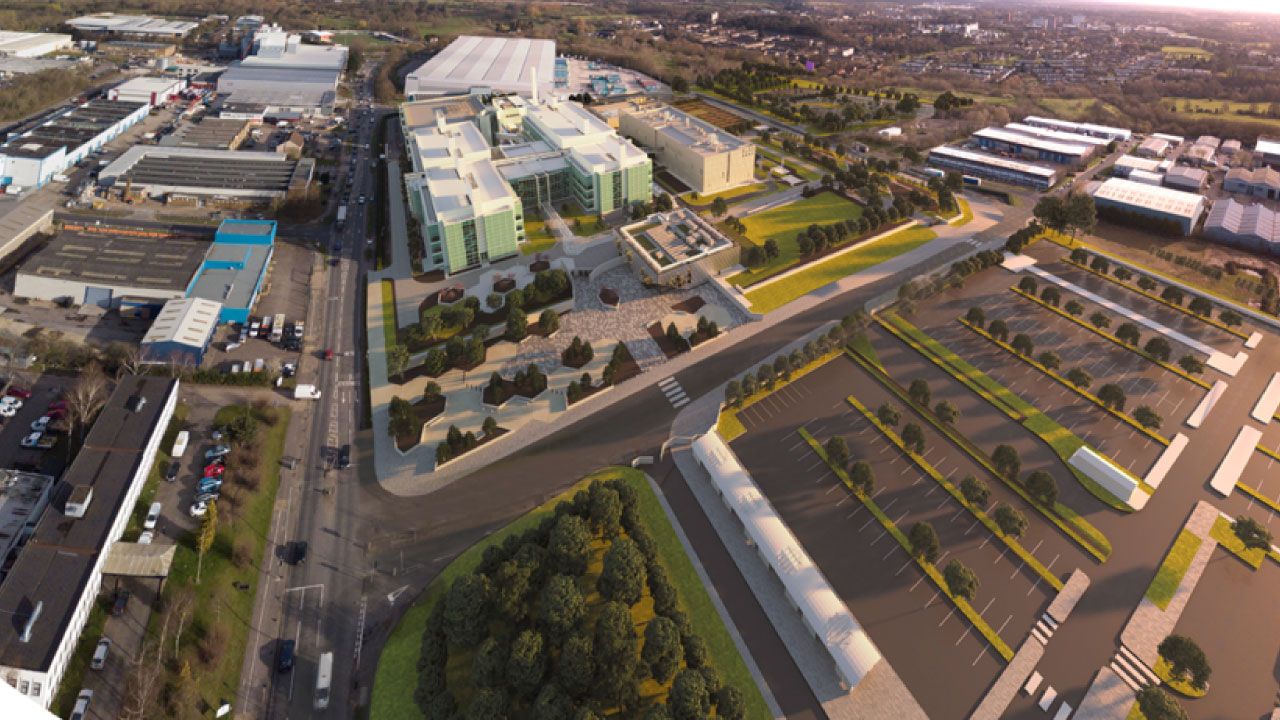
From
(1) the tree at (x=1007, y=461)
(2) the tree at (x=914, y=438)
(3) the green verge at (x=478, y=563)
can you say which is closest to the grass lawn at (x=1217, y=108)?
(1) the tree at (x=1007, y=461)

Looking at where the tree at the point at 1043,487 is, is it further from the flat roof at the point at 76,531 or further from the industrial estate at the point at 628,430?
the flat roof at the point at 76,531

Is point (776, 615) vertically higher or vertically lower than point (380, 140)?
lower

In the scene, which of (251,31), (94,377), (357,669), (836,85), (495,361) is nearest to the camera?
(357,669)

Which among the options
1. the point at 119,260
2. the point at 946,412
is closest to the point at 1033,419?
the point at 946,412

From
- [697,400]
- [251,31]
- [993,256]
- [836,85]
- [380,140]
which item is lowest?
[697,400]

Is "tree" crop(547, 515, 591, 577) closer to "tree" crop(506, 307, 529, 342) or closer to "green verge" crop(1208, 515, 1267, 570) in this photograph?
"tree" crop(506, 307, 529, 342)

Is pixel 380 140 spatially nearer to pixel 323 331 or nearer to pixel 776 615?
pixel 323 331

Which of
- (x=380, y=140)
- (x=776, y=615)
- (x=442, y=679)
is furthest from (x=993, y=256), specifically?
(x=380, y=140)

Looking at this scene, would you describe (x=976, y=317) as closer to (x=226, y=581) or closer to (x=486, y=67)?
(x=226, y=581)
